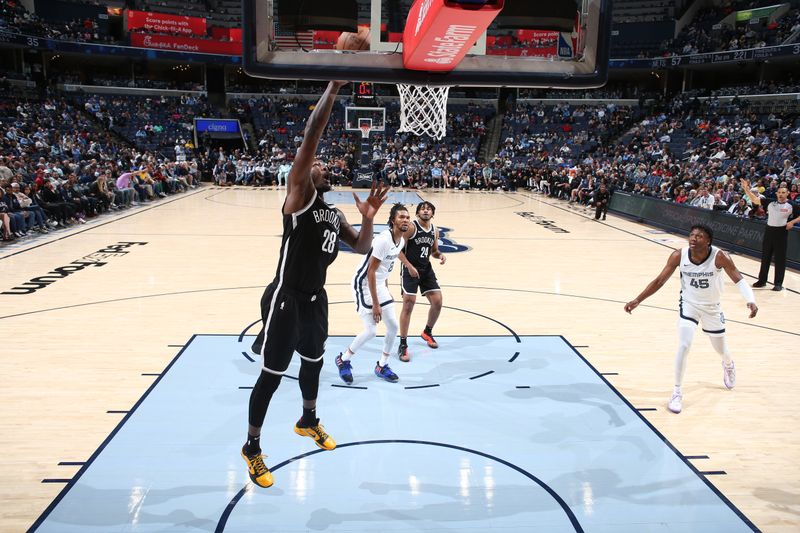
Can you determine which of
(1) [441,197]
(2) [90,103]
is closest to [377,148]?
(1) [441,197]

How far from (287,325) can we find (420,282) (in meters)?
3.22

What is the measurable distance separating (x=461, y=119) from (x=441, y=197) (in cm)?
1362

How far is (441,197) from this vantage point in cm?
2473

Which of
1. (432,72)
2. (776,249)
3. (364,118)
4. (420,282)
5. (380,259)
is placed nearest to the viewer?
(432,72)

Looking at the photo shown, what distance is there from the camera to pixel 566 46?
4594 millimetres

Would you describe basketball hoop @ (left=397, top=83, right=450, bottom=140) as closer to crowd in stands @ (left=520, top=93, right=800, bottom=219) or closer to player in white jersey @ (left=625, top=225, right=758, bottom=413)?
player in white jersey @ (left=625, top=225, right=758, bottom=413)

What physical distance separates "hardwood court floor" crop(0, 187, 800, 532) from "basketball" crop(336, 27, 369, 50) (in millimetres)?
3508

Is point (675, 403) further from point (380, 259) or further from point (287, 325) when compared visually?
point (287, 325)

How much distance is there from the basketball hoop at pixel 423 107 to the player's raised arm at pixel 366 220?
6.26 metres

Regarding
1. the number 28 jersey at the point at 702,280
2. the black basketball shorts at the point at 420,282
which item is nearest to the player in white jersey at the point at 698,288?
the number 28 jersey at the point at 702,280

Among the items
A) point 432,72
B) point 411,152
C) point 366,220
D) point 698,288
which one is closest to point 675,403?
point 698,288

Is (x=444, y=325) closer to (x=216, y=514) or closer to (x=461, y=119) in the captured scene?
(x=216, y=514)

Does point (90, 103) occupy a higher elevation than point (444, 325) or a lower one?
higher

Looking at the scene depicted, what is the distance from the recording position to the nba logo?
4.57m
